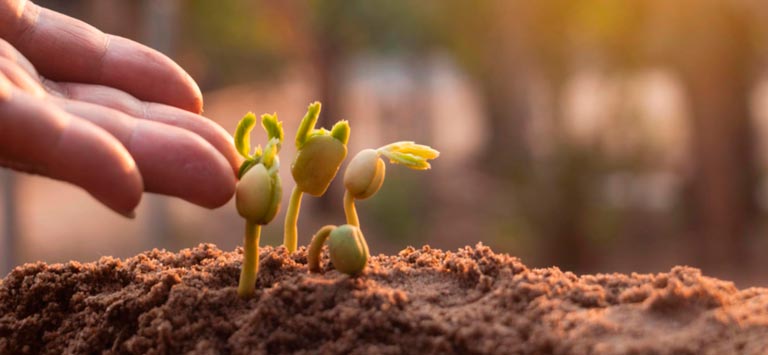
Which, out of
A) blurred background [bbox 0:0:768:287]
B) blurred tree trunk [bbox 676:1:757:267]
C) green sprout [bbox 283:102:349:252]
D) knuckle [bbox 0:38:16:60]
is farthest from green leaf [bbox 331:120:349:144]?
blurred tree trunk [bbox 676:1:757:267]

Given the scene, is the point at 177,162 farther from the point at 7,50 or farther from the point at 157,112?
the point at 7,50

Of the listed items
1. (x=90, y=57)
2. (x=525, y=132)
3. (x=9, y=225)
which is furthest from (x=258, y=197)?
(x=525, y=132)

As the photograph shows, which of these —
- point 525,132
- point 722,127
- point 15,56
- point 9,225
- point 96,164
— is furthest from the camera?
point 525,132

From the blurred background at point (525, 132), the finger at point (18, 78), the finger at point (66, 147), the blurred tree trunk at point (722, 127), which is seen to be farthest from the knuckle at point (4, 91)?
the blurred tree trunk at point (722, 127)

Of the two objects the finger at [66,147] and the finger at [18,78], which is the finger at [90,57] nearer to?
the finger at [18,78]

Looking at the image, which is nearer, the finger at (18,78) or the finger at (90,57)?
the finger at (18,78)

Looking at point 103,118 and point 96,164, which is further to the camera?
point 103,118
